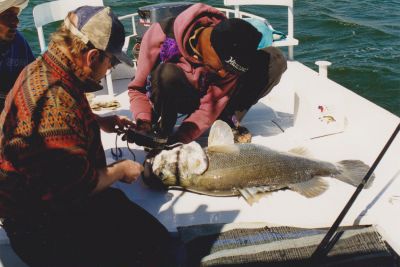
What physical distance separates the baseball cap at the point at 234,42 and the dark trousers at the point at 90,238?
1292mm

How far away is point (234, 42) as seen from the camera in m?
3.06

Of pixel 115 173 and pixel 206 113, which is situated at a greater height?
pixel 115 173

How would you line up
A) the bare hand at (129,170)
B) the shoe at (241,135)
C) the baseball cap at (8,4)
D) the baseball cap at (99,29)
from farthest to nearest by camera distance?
the shoe at (241,135)
the baseball cap at (8,4)
the bare hand at (129,170)
the baseball cap at (99,29)

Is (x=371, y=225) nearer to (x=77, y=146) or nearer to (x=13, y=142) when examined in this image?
(x=77, y=146)

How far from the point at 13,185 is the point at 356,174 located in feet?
7.56

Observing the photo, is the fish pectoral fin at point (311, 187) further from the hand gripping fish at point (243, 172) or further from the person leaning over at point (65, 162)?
the person leaning over at point (65, 162)

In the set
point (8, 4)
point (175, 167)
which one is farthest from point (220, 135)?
point (8, 4)

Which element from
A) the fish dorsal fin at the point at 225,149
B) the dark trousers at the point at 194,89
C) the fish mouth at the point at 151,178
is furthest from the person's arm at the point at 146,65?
the fish dorsal fin at the point at 225,149

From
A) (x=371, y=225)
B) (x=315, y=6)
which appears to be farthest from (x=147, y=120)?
(x=315, y=6)

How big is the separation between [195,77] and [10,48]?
5.07 feet

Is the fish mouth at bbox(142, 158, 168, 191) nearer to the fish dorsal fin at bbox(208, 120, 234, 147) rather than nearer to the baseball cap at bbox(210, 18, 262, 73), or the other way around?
the fish dorsal fin at bbox(208, 120, 234, 147)

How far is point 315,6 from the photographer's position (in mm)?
13547

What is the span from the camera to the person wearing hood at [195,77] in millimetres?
3256

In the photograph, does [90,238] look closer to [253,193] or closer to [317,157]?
[253,193]
